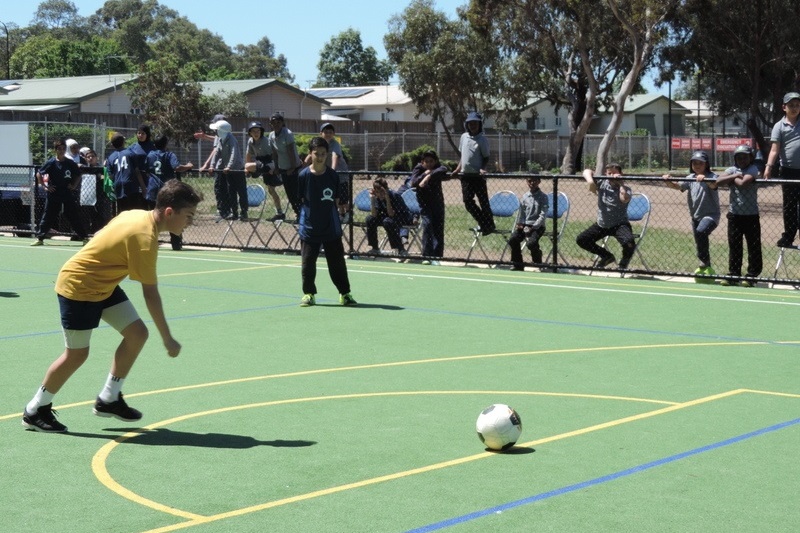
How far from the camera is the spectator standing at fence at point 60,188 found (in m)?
21.3

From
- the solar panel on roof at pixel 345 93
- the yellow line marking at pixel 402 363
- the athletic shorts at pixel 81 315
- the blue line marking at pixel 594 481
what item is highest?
the solar panel on roof at pixel 345 93

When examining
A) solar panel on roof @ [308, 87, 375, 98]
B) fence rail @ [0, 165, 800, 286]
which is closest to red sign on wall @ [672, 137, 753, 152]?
solar panel on roof @ [308, 87, 375, 98]

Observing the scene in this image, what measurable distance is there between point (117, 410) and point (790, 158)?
10823mm

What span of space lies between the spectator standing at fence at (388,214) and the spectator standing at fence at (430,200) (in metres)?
0.46

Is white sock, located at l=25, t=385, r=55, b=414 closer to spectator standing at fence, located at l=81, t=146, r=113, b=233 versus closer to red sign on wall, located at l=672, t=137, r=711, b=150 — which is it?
spectator standing at fence, located at l=81, t=146, r=113, b=233

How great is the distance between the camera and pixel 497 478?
256 inches

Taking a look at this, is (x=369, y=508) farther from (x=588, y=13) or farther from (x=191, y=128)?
(x=588, y=13)

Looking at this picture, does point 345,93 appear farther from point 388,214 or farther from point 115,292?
point 115,292

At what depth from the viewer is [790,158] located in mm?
15742

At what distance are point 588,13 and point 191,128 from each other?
15.1 metres

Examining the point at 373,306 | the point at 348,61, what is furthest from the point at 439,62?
the point at 348,61

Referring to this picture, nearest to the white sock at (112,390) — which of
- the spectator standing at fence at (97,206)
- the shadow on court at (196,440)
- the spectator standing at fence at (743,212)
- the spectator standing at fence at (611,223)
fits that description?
the shadow on court at (196,440)

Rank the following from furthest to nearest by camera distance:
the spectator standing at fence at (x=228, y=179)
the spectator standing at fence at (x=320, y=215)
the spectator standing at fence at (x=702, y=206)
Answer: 1. the spectator standing at fence at (x=228, y=179)
2. the spectator standing at fence at (x=702, y=206)
3. the spectator standing at fence at (x=320, y=215)

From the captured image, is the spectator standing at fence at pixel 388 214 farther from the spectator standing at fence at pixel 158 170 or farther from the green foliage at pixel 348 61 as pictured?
the green foliage at pixel 348 61
